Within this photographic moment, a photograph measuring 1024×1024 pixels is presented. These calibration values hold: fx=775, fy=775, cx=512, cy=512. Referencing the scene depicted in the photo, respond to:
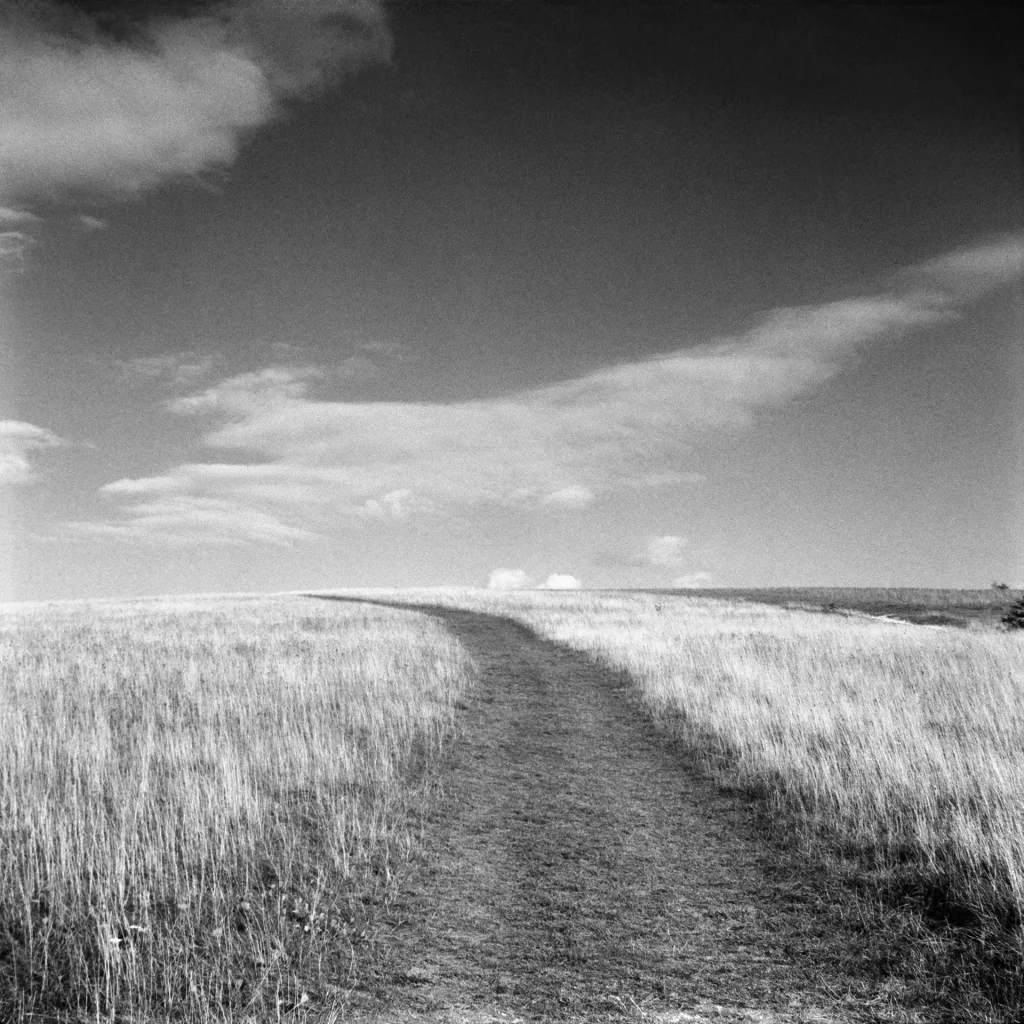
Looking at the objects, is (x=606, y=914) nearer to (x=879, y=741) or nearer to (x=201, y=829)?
(x=201, y=829)

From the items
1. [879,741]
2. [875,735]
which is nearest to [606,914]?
[879,741]

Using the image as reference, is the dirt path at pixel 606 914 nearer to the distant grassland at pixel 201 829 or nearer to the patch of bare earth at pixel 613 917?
the patch of bare earth at pixel 613 917

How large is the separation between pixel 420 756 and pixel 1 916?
6.41 m

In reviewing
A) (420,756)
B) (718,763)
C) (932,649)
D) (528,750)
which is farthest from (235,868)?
(932,649)

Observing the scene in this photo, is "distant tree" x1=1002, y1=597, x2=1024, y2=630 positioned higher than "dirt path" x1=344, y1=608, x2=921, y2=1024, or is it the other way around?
"distant tree" x1=1002, y1=597, x2=1024, y2=630

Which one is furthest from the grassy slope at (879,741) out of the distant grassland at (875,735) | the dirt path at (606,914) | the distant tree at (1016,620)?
the distant tree at (1016,620)

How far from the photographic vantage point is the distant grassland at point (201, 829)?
5.68 meters

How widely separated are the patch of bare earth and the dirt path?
2 cm

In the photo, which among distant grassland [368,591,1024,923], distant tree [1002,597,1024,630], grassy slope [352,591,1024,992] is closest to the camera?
grassy slope [352,591,1024,992]

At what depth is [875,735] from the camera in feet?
39.9

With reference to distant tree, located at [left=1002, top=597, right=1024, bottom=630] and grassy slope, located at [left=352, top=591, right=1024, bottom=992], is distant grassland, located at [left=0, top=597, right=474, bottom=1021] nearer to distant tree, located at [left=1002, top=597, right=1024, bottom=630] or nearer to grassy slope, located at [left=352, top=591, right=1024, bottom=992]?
grassy slope, located at [left=352, top=591, right=1024, bottom=992]

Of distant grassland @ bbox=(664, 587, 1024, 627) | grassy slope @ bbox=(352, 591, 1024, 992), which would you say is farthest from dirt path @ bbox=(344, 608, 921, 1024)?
distant grassland @ bbox=(664, 587, 1024, 627)

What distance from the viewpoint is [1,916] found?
6.75m

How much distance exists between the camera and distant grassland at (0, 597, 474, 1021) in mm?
5676
